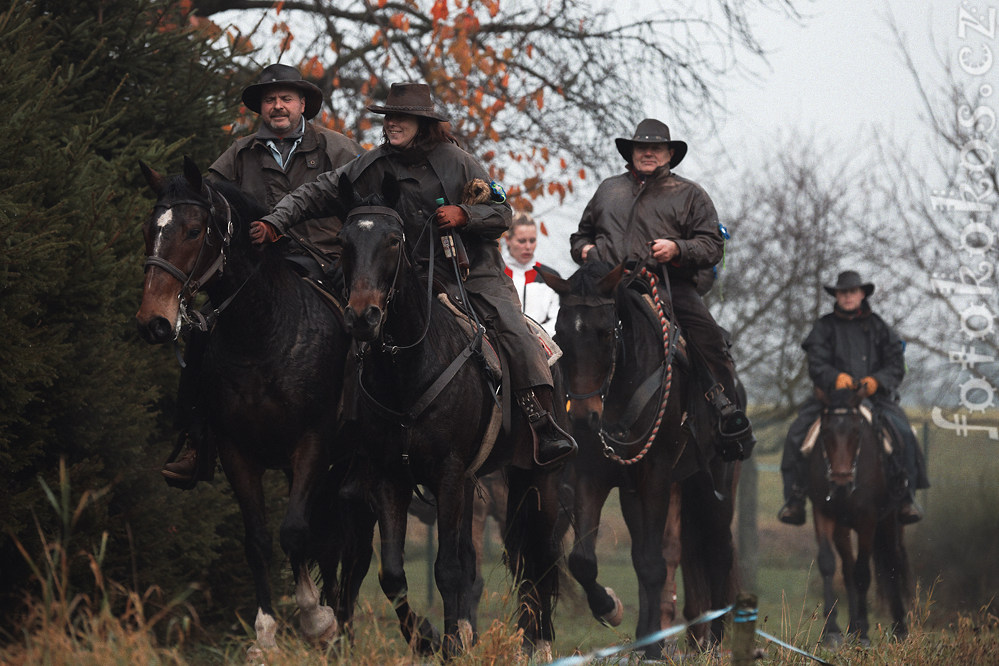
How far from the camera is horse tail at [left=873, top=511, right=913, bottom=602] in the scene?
13633 mm

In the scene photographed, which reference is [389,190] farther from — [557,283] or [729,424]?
[729,424]

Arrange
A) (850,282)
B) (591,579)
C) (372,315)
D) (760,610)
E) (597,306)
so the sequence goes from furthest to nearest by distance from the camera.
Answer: (760,610)
(850,282)
(597,306)
(591,579)
(372,315)

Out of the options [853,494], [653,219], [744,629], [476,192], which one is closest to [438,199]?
[476,192]

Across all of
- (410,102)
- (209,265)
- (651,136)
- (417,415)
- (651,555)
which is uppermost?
(651,136)

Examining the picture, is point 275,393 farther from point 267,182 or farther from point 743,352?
point 743,352

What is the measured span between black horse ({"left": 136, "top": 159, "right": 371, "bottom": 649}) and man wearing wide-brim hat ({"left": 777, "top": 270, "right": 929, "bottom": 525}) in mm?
7769

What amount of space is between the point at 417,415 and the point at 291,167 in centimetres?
219

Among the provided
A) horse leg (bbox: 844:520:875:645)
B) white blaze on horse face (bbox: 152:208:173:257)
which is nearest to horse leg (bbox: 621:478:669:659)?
white blaze on horse face (bbox: 152:208:173:257)

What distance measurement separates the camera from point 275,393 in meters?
6.88

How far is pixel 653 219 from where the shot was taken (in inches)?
371

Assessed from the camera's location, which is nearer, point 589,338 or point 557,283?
point 589,338

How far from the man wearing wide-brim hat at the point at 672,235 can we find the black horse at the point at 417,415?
2755mm

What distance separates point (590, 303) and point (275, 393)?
2.61 metres

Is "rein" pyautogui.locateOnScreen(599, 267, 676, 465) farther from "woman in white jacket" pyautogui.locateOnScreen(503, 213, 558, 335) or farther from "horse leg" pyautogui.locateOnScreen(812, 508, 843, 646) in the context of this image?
"horse leg" pyautogui.locateOnScreen(812, 508, 843, 646)
